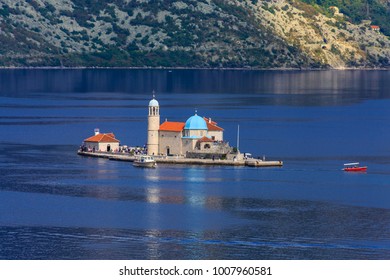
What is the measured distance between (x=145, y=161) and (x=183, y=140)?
20.7 feet

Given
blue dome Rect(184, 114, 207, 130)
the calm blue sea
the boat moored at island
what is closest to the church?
blue dome Rect(184, 114, 207, 130)

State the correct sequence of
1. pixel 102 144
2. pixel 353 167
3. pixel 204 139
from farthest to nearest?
1. pixel 102 144
2. pixel 204 139
3. pixel 353 167

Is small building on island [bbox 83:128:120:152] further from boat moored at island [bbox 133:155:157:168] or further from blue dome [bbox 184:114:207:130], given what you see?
blue dome [bbox 184:114:207:130]

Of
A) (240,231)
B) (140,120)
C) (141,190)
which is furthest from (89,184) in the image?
(140,120)

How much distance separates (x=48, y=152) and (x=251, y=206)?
3970cm

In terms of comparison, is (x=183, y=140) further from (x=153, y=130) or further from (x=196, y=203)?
(x=196, y=203)

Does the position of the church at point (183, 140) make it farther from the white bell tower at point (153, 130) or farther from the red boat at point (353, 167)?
the red boat at point (353, 167)

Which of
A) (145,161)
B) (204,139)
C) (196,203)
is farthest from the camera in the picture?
(204,139)

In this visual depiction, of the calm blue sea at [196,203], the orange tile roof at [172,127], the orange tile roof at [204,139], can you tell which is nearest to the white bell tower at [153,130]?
the orange tile roof at [172,127]

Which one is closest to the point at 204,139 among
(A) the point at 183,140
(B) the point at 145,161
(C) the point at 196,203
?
(A) the point at 183,140

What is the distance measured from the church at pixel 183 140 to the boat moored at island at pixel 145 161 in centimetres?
372

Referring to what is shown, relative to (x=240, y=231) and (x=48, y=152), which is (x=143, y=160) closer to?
(x=48, y=152)

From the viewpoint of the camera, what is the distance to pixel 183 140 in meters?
128

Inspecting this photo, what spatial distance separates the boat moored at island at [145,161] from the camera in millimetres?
122438
